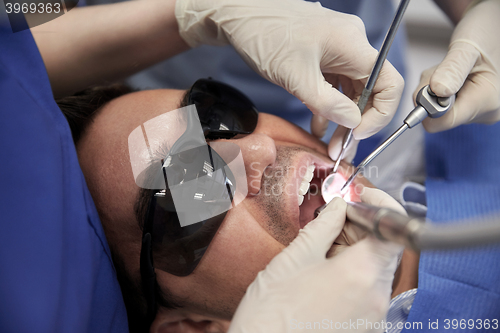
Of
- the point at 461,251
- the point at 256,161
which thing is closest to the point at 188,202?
the point at 256,161

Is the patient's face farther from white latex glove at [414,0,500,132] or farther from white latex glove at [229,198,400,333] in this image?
white latex glove at [414,0,500,132]

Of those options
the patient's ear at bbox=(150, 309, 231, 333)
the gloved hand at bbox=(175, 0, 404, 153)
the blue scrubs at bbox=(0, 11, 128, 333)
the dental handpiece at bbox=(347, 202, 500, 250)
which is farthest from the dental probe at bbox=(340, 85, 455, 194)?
the blue scrubs at bbox=(0, 11, 128, 333)

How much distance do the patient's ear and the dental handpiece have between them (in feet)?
2.30

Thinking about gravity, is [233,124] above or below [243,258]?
above

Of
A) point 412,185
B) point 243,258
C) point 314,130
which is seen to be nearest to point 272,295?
point 243,258

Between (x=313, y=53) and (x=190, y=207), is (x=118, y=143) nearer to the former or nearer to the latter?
(x=190, y=207)

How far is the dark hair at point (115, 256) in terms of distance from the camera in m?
1.03

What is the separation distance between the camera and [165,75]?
1.68 meters

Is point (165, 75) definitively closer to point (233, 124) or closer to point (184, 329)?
point (233, 124)

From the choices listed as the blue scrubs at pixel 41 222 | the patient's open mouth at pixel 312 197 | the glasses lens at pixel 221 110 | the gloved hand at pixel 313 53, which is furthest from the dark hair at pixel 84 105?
the patient's open mouth at pixel 312 197

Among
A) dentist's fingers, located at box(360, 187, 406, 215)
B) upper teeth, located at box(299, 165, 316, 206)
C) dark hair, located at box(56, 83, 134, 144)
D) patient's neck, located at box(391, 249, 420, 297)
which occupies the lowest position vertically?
patient's neck, located at box(391, 249, 420, 297)

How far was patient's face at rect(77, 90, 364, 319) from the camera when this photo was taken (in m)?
0.92

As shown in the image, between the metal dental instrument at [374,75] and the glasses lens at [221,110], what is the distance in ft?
0.98

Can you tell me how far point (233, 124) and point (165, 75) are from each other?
0.85m
